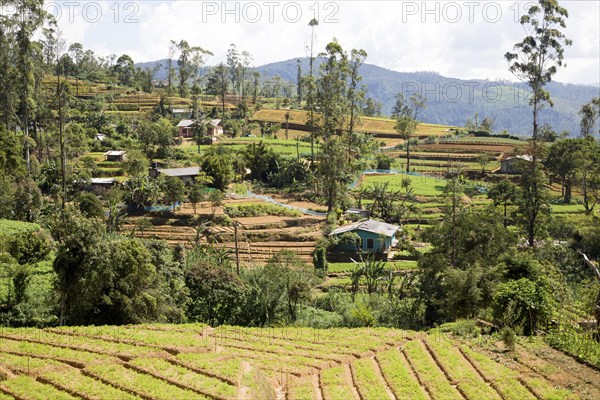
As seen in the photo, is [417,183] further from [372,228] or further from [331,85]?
[372,228]

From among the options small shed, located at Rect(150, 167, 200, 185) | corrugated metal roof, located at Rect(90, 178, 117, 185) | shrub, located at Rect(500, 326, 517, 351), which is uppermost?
small shed, located at Rect(150, 167, 200, 185)

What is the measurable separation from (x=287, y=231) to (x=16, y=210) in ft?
56.3

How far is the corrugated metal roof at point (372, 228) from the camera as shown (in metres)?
40.2

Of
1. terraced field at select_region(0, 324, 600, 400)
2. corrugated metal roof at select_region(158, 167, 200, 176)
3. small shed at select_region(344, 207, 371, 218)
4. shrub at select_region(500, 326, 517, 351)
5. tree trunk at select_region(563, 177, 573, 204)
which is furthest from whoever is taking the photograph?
tree trunk at select_region(563, 177, 573, 204)

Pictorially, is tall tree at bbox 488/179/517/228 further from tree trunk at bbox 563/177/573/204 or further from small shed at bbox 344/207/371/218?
small shed at bbox 344/207/371/218

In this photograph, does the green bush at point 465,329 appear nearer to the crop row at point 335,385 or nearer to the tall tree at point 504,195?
the crop row at point 335,385

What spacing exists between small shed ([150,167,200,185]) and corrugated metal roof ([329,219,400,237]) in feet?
50.2

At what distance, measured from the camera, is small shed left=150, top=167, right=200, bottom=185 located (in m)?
50.6

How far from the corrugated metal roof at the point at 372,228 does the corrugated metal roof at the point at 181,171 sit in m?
15.4

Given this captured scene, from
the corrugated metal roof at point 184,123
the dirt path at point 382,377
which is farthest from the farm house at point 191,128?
the dirt path at point 382,377

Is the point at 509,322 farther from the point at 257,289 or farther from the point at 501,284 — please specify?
the point at 257,289

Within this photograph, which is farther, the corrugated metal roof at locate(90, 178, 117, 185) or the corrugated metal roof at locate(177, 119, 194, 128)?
the corrugated metal roof at locate(177, 119, 194, 128)

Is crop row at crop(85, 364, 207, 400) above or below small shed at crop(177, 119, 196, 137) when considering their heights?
below

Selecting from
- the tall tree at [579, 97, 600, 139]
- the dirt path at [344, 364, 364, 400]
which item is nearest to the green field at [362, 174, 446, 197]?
the tall tree at [579, 97, 600, 139]
